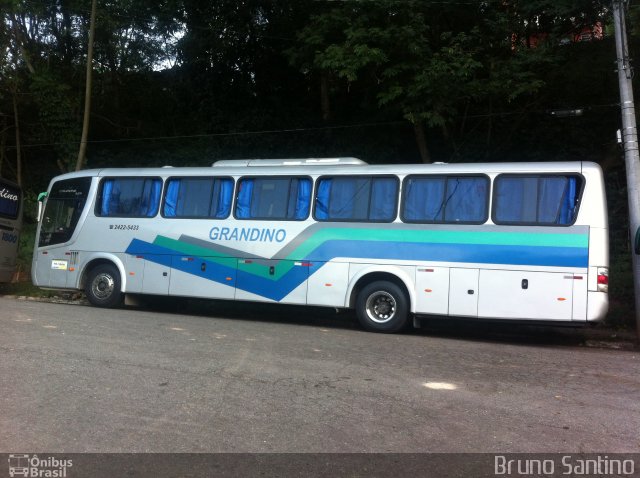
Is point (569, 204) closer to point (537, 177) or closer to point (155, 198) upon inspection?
point (537, 177)

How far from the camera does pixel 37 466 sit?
4.70 m

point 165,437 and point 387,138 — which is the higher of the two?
point 387,138

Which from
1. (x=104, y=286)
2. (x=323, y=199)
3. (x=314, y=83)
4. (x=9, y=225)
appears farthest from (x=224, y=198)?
(x=314, y=83)

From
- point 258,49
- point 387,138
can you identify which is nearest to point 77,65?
point 258,49

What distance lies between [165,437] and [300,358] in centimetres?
357

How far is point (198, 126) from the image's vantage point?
80.2 feet

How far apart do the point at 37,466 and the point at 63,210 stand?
1150 cm

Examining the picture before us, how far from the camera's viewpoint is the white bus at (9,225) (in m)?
17.6

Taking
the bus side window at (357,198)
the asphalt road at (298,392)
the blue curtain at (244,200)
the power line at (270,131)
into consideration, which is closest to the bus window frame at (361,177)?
the bus side window at (357,198)

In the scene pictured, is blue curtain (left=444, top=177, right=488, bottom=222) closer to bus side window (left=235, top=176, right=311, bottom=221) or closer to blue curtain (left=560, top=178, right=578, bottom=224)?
blue curtain (left=560, top=178, right=578, bottom=224)

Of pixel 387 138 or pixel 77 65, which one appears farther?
pixel 77 65

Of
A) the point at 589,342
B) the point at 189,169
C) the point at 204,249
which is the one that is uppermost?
the point at 189,169

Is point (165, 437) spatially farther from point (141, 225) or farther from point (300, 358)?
point (141, 225)

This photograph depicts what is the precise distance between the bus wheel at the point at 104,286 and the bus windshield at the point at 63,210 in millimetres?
1188
